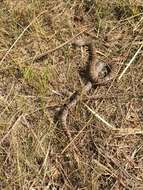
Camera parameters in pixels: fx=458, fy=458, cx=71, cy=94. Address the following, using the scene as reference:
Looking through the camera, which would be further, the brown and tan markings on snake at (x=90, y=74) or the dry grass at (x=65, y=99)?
the brown and tan markings on snake at (x=90, y=74)

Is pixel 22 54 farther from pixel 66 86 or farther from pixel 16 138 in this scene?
pixel 16 138

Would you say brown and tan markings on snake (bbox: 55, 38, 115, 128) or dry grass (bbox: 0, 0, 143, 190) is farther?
brown and tan markings on snake (bbox: 55, 38, 115, 128)

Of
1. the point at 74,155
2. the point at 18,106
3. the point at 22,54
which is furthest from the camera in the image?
the point at 22,54

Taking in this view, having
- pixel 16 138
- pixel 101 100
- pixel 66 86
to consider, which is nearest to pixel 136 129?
pixel 101 100
